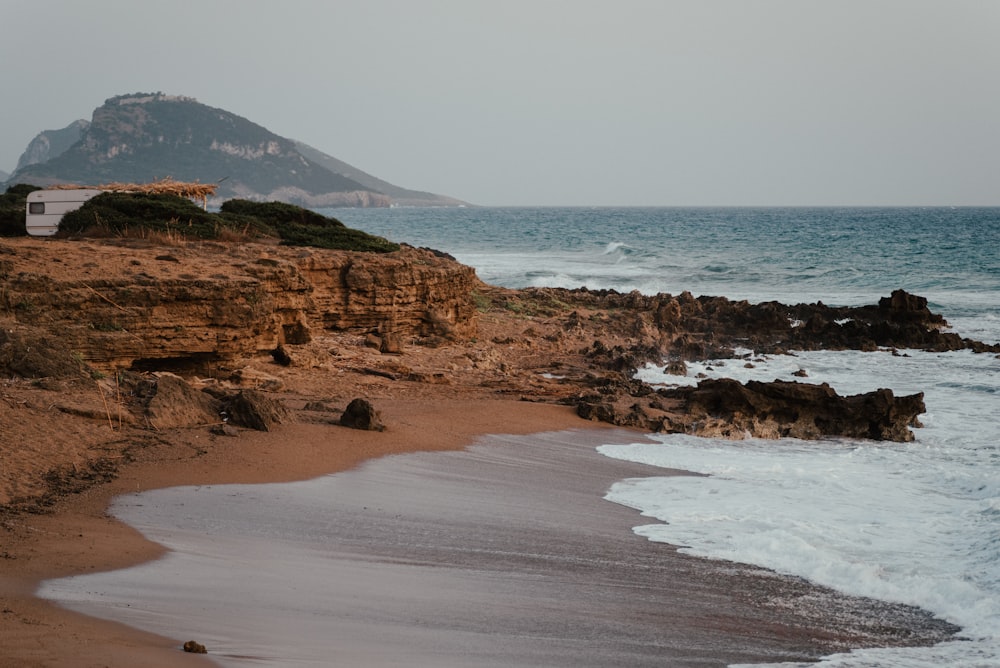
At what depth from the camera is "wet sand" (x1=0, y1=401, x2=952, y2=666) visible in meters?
→ 5.82

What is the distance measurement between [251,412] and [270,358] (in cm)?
428

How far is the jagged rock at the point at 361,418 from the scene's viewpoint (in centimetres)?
1192

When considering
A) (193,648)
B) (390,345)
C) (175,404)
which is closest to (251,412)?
(175,404)

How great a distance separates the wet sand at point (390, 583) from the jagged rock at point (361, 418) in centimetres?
110

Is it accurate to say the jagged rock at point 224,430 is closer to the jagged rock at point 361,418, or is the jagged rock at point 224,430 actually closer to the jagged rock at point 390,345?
the jagged rock at point 361,418

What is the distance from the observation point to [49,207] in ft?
61.6

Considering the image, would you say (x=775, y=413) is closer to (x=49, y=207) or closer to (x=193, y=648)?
(x=193, y=648)

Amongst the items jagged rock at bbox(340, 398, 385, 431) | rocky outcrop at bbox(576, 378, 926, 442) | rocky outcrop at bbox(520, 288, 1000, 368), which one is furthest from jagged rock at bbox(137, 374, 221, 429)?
rocky outcrop at bbox(520, 288, 1000, 368)

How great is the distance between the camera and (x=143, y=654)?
5168mm

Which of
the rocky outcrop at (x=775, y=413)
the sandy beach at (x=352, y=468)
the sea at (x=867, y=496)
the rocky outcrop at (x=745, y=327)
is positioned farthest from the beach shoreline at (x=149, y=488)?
the rocky outcrop at (x=745, y=327)

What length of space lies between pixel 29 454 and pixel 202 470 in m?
1.55

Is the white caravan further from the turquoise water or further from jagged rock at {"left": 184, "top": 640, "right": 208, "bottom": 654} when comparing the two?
the turquoise water

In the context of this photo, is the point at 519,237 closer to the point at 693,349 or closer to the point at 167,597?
the point at 693,349

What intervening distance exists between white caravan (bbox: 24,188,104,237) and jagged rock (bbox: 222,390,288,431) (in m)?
9.61
